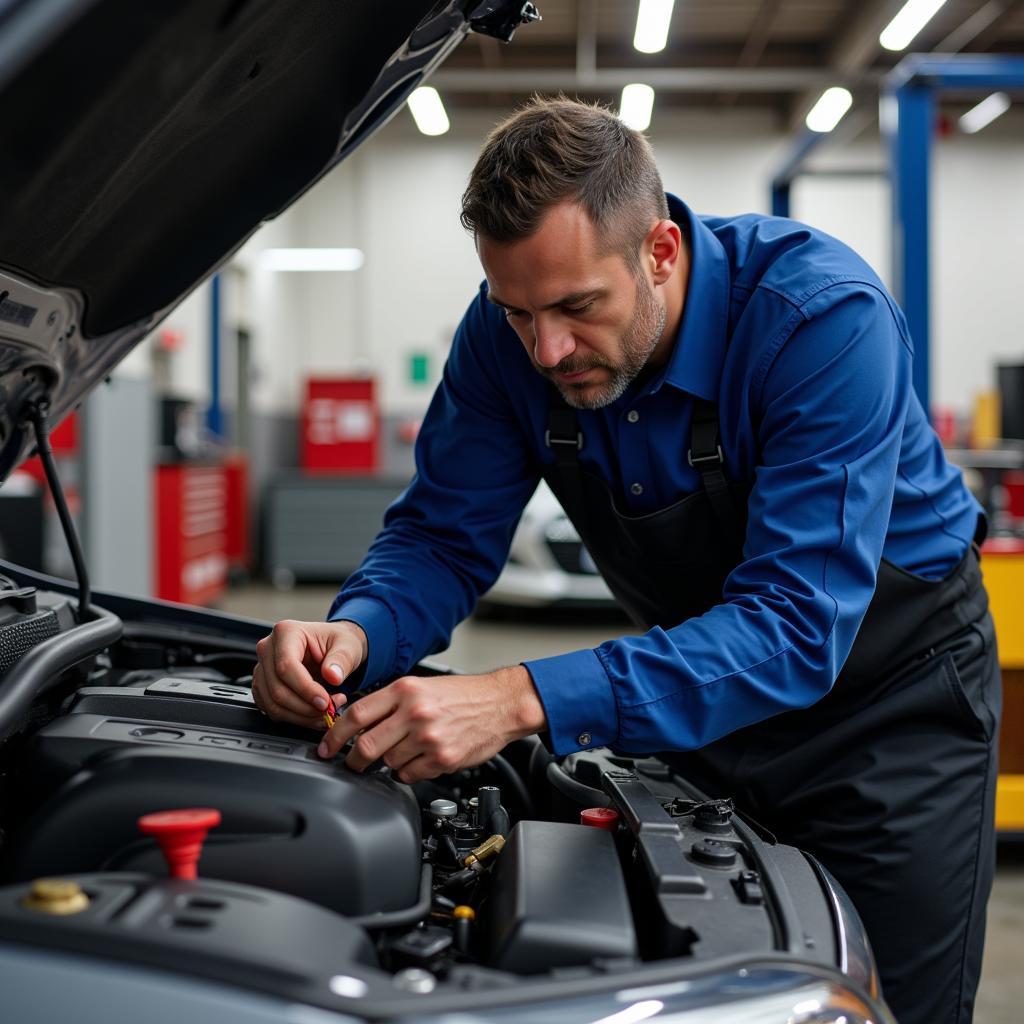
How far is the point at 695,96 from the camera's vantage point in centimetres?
876

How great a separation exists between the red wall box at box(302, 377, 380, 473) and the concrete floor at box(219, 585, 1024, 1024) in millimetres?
1322

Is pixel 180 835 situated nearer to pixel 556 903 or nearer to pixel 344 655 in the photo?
pixel 556 903

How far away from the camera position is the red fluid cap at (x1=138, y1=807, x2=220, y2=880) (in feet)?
2.28

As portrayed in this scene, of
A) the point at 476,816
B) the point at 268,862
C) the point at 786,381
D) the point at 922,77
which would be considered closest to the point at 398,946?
the point at 268,862

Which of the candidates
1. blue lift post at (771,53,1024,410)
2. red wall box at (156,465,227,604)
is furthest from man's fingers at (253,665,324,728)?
red wall box at (156,465,227,604)

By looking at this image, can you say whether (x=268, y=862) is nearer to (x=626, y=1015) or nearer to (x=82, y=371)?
(x=626, y=1015)

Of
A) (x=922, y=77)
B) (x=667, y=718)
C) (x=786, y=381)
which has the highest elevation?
(x=922, y=77)

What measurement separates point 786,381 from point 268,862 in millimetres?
661

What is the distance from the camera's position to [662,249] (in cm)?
118

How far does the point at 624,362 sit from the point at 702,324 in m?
0.11

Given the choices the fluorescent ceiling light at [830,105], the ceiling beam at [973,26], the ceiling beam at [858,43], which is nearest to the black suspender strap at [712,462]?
the fluorescent ceiling light at [830,105]

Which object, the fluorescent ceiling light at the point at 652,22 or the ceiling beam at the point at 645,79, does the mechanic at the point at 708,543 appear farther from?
the ceiling beam at the point at 645,79

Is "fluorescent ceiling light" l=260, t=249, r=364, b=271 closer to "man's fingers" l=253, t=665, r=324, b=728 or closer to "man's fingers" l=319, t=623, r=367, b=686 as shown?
"man's fingers" l=319, t=623, r=367, b=686

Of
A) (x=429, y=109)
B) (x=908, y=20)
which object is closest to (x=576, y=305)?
(x=908, y=20)
